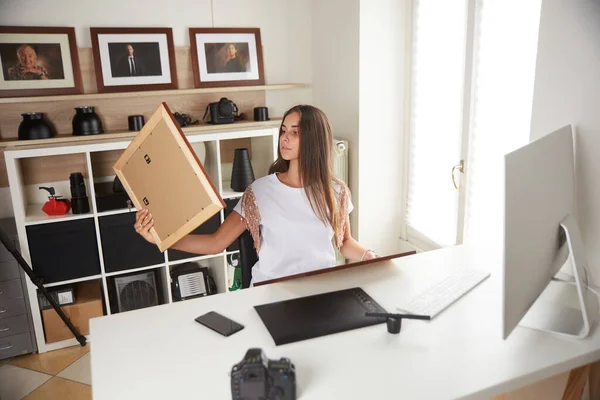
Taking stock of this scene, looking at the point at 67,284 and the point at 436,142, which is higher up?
the point at 436,142

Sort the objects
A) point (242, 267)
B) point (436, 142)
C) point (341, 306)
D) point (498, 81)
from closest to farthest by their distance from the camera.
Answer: point (341, 306) < point (242, 267) < point (498, 81) < point (436, 142)

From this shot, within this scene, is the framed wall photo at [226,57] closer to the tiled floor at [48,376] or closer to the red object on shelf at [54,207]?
the red object on shelf at [54,207]

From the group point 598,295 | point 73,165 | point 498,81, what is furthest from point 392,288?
point 73,165

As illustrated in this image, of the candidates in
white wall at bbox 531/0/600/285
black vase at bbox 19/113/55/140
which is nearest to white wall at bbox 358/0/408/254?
white wall at bbox 531/0/600/285

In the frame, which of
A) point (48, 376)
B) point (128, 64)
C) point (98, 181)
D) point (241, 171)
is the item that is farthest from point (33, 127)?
point (48, 376)

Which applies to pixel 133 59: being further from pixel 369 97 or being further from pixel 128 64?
pixel 369 97

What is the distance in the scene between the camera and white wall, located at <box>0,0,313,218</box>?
3.01 meters

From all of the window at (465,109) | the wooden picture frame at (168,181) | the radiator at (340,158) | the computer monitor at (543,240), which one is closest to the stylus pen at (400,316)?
the computer monitor at (543,240)

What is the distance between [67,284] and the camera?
10.2 feet

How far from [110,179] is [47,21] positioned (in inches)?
38.8

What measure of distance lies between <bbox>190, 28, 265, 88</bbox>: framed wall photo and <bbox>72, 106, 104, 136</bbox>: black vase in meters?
0.67

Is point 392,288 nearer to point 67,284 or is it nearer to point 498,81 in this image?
point 498,81

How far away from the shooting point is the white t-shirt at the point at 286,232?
83.1 inches

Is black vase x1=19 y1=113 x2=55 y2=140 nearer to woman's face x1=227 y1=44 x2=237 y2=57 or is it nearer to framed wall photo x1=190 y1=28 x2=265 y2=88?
framed wall photo x1=190 y1=28 x2=265 y2=88
